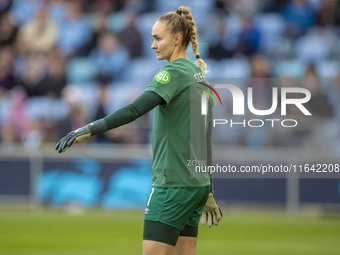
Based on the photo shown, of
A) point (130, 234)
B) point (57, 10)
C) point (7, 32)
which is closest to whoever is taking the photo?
point (130, 234)

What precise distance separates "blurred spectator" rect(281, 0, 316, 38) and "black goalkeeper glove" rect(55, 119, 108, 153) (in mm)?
12028

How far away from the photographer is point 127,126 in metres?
13.7

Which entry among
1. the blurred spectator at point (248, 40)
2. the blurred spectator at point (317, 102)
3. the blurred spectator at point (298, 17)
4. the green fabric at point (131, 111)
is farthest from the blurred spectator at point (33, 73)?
the green fabric at point (131, 111)

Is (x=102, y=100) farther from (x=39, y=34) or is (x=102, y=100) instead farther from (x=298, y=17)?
(x=298, y=17)

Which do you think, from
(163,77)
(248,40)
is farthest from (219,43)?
(163,77)

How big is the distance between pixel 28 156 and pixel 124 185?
1.84 m

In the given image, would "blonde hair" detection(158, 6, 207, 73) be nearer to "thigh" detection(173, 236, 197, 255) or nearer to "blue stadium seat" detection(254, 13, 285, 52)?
"thigh" detection(173, 236, 197, 255)

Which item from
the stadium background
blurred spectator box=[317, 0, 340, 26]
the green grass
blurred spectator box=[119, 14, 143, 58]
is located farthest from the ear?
blurred spectator box=[119, 14, 143, 58]

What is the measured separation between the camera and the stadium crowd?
14.8 metres

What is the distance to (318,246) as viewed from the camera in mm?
10148

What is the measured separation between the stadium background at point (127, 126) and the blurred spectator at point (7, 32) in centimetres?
4

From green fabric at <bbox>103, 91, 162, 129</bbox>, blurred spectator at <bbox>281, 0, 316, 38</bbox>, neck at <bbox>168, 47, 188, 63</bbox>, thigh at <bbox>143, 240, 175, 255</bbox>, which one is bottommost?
thigh at <bbox>143, 240, 175, 255</bbox>

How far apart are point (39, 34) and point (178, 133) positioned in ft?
43.6

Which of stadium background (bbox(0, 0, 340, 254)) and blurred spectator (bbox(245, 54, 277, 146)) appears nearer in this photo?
blurred spectator (bbox(245, 54, 277, 146))
